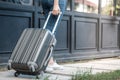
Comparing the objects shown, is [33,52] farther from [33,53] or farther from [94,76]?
[94,76]

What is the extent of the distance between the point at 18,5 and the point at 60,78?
2.15 m

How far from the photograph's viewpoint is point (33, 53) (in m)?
4.78

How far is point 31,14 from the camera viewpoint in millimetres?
7000

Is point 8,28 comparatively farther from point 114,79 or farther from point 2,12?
point 114,79

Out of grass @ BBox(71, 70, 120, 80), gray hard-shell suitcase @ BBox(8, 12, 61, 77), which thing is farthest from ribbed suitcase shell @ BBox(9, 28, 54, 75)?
grass @ BBox(71, 70, 120, 80)

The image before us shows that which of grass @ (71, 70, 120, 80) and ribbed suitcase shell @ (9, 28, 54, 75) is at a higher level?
ribbed suitcase shell @ (9, 28, 54, 75)

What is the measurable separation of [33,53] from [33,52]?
13mm

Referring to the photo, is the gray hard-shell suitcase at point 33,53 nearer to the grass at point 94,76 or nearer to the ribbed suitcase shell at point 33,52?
the ribbed suitcase shell at point 33,52

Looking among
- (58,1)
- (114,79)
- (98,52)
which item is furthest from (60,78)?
(98,52)

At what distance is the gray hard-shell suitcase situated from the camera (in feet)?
15.6

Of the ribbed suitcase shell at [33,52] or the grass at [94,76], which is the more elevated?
the ribbed suitcase shell at [33,52]

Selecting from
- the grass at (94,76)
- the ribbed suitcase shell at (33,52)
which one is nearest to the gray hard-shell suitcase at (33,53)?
the ribbed suitcase shell at (33,52)

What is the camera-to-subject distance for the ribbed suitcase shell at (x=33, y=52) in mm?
4750

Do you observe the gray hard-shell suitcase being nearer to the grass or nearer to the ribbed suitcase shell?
the ribbed suitcase shell
